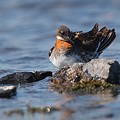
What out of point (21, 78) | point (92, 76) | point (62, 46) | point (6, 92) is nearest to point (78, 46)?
point (62, 46)

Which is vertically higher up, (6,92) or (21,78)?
(21,78)

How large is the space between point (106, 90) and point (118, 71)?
0.49 metres

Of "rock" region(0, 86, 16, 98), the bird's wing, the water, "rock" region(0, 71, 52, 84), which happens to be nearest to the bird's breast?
the bird's wing

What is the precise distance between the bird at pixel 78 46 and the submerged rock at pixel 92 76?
1.35 m

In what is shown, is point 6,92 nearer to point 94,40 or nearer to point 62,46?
point 62,46

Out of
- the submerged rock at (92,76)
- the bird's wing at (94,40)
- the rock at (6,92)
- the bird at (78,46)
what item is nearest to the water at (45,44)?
the rock at (6,92)

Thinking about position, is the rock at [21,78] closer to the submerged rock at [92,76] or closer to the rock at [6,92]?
the submerged rock at [92,76]

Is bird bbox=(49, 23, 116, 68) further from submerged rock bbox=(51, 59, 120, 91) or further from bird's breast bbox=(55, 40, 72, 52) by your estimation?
submerged rock bbox=(51, 59, 120, 91)

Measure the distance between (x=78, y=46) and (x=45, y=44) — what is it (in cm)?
453

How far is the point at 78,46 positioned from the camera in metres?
12.7

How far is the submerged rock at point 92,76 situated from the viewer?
34.2 feet

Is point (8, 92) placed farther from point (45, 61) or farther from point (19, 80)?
point (45, 61)

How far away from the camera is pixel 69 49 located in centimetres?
1255

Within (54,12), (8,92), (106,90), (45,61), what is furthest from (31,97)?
(54,12)
